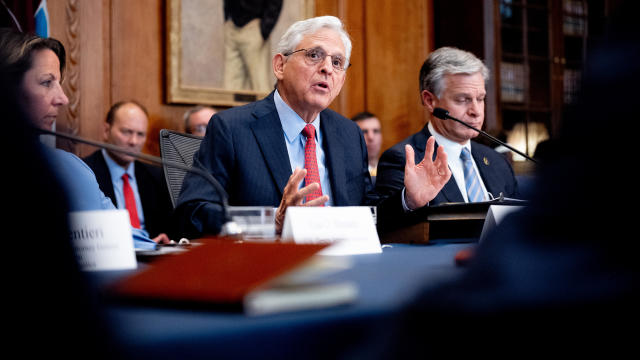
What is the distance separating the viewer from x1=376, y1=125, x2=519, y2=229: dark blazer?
2396 millimetres

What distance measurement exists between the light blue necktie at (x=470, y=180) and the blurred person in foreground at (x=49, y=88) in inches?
53.4

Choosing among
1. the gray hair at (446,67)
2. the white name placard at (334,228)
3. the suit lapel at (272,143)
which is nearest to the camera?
the white name placard at (334,228)

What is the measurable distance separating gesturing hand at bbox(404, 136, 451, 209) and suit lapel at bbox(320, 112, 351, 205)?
292 millimetres

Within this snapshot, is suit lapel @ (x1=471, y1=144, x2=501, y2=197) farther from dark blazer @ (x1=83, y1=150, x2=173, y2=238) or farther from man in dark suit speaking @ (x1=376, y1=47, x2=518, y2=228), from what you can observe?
dark blazer @ (x1=83, y1=150, x2=173, y2=238)

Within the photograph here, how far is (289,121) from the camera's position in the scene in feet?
7.32

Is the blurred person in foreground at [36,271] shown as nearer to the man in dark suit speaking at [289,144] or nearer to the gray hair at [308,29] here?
the man in dark suit speaking at [289,144]

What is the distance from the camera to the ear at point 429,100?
2739 millimetres

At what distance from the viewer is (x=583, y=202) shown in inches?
19.6

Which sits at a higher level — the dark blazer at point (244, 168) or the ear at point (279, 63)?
the ear at point (279, 63)

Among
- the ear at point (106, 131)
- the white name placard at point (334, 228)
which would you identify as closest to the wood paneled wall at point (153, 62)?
the ear at point (106, 131)

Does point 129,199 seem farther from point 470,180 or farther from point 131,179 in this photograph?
point 470,180

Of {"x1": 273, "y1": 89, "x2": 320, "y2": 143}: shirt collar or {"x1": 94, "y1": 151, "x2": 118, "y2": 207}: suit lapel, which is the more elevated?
{"x1": 273, "y1": 89, "x2": 320, "y2": 143}: shirt collar

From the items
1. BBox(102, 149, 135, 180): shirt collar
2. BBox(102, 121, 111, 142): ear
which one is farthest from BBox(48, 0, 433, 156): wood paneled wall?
BBox(102, 149, 135, 180): shirt collar

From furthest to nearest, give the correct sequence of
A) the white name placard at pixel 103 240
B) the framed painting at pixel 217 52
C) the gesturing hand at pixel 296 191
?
the framed painting at pixel 217 52, the gesturing hand at pixel 296 191, the white name placard at pixel 103 240
